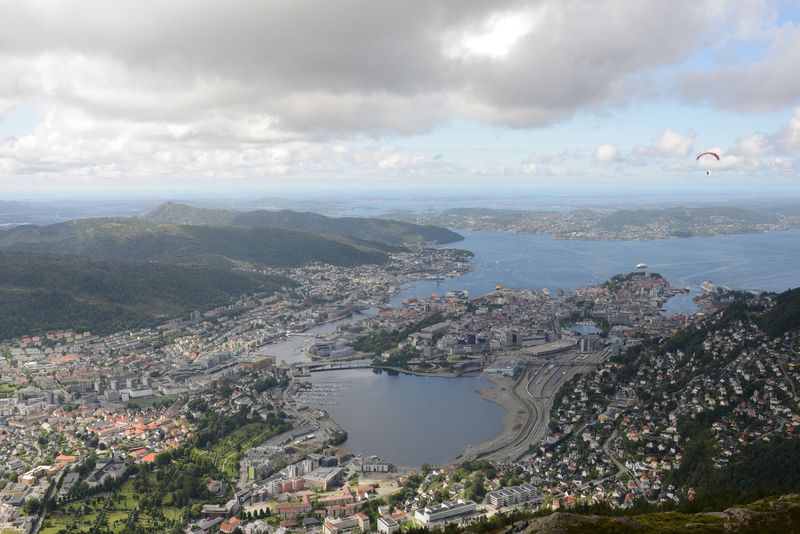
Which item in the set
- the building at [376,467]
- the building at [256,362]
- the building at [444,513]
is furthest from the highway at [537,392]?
the building at [256,362]

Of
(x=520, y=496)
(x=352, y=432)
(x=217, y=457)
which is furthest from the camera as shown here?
(x=352, y=432)

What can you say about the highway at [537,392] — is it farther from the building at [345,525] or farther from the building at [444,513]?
→ the building at [345,525]

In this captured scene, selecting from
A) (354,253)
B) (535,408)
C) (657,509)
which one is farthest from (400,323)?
(354,253)

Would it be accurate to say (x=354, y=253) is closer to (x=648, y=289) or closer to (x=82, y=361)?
(x=648, y=289)

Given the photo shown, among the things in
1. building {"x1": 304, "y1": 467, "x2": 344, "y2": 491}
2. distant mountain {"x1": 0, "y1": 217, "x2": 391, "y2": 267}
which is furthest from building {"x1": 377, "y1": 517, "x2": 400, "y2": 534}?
distant mountain {"x1": 0, "y1": 217, "x2": 391, "y2": 267}

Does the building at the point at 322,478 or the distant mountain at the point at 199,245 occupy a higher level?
the distant mountain at the point at 199,245

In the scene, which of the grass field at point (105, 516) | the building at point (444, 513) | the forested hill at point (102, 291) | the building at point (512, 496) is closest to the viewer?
the building at point (444, 513)

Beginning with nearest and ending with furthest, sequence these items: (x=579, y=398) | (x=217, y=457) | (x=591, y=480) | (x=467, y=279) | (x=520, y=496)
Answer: (x=520, y=496), (x=591, y=480), (x=217, y=457), (x=579, y=398), (x=467, y=279)
